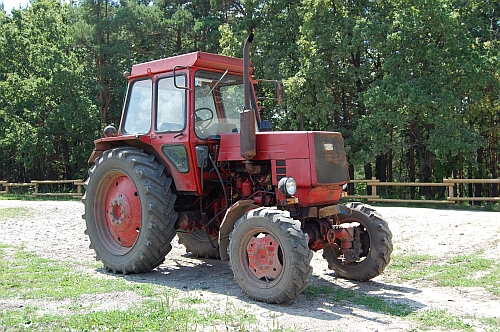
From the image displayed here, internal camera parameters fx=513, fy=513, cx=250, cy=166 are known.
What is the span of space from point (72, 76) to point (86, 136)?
12.6ft

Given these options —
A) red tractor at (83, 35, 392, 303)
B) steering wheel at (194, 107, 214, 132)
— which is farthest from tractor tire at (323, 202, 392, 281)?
steering wheel at (194, 107, 214, 132)

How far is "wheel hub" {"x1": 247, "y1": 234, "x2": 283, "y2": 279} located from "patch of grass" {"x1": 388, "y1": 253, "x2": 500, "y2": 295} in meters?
2.28

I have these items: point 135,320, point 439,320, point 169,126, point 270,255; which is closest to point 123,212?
point 169,126

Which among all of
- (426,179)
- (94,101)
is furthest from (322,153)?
(94,101)

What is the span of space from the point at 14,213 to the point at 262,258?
39.6 feet

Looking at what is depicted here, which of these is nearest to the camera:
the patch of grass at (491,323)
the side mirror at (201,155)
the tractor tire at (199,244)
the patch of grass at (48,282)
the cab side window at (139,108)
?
the patch of grass at (491,323)

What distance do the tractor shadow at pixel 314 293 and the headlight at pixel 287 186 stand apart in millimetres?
1216

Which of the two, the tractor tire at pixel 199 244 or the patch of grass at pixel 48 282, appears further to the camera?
the tractor tire at pixel 199 244

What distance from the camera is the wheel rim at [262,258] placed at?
18.4ft

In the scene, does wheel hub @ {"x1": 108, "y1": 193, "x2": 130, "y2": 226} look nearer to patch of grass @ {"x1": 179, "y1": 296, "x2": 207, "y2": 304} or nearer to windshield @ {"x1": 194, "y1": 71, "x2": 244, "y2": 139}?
windshield @ {"x1": 194, "y1": 71, "x2": 244, "y2": 139}

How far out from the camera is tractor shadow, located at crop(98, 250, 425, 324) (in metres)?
5.27

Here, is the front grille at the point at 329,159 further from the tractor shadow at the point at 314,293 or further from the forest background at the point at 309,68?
the forest background at the point at 309,68

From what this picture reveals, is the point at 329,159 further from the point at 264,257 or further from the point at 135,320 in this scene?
the point at 135,320

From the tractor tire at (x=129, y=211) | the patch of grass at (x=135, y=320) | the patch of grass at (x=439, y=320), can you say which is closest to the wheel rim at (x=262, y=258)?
the patch of grass at (x=135, y=320)
